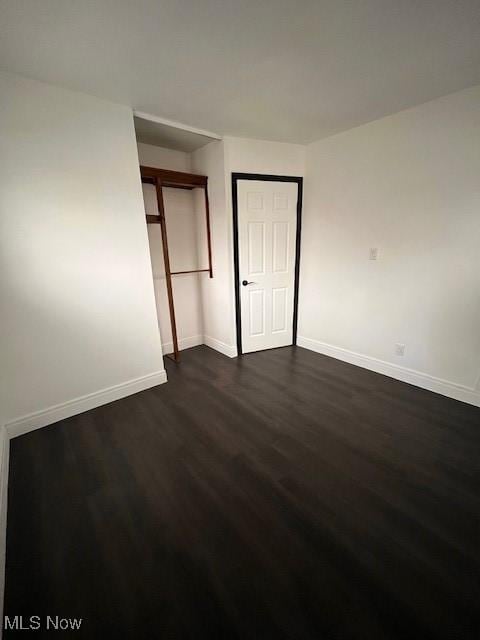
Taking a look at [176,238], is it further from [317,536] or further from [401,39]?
[317,536]

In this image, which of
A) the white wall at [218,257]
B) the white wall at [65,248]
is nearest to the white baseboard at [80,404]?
the white wall at [65,248]

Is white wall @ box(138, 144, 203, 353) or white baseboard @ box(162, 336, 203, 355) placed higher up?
white wall @ box(138, 144, 203, 353)

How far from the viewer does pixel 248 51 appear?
146 centimetres

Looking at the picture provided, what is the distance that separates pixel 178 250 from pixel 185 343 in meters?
1.25

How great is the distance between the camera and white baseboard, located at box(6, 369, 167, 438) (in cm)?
195

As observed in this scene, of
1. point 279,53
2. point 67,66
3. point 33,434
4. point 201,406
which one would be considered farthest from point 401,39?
point 33,434

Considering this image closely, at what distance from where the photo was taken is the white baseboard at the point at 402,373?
223 cm

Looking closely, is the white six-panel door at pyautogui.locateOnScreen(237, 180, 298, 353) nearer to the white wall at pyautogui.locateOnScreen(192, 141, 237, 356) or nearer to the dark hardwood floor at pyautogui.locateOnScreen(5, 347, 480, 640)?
the white wall at pyautogui.locateOnScreen(192, 141, 237, 356)

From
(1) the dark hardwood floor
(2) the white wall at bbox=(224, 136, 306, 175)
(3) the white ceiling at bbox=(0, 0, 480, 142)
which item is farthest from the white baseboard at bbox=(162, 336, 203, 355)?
(3) the white ceiling at bbox=(0, 0, 480, 142)

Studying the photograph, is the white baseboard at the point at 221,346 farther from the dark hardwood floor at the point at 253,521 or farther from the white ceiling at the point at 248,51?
the white ceiling at the point at 248,51

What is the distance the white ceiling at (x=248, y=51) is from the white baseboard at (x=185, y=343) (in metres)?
2.43

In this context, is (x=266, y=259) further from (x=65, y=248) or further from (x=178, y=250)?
(x=65, y=248)

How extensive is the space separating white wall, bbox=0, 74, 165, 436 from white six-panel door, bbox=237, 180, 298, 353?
1157mm

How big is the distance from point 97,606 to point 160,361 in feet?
5.84
